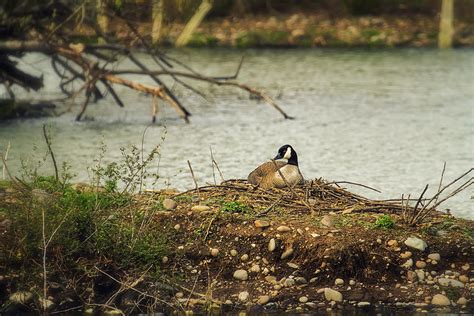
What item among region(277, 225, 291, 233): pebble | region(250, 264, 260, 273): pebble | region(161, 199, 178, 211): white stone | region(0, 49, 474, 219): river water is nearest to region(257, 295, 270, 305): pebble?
region(250, 264, 260, 273): pebble

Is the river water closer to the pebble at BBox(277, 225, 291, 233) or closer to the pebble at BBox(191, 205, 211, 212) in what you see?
the pebble at BBox(191, 205, 211, 212)

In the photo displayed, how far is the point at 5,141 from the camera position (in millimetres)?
15219

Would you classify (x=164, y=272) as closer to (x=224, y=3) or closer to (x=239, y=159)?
(x=239, y=159)

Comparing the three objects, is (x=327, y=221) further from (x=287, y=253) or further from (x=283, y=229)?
(x=287, y=253)

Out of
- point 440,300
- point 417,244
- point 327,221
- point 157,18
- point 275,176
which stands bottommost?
point 440,300

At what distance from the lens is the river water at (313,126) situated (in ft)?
43.3

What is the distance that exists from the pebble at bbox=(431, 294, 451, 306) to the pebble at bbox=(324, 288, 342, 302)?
68cm

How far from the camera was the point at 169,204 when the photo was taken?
29.9 feet

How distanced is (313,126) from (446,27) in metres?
12.6

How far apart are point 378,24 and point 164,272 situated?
2281cm

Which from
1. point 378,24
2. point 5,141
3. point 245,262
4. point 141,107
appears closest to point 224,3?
point 378,24

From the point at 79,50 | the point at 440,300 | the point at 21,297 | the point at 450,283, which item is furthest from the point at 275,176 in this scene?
the point at 79,50

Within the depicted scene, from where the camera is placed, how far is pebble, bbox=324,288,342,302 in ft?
26.0

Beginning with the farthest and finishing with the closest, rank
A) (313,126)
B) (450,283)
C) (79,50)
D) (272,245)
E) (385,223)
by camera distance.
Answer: (313,126) < (79,50) < (385,223) < (272,245) < (450,283)
